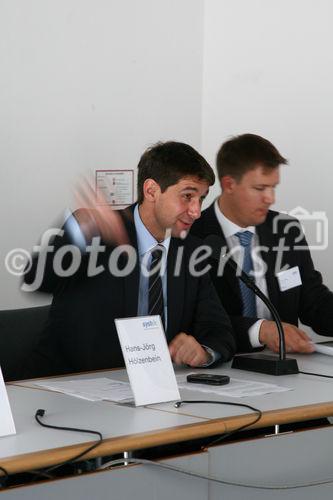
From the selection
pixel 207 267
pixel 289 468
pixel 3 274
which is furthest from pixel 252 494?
pixel 3 274

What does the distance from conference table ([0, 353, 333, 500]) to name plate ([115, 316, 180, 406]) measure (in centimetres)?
3

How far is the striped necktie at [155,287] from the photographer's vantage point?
3.24m

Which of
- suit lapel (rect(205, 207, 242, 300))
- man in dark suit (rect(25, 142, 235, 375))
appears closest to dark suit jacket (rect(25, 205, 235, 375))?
man in dark suit (rect(25, 142, 235, 375))

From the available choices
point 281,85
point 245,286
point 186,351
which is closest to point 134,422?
point 186,351

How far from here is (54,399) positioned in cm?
259

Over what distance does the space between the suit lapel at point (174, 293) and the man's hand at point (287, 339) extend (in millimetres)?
372

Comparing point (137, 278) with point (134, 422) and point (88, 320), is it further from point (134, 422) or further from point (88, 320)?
point (134, 422)

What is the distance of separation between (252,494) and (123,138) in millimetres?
2789

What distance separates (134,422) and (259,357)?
99 cm

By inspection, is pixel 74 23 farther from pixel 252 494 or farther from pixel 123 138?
pixel 252 494

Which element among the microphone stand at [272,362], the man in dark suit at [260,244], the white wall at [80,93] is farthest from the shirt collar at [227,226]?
the white wall at [80,93]

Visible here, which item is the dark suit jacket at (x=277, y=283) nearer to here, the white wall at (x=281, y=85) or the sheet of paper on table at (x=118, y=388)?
the sheet of paper on table at (x=118, y=388)

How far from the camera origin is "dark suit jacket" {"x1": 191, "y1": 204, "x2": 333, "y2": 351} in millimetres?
3775

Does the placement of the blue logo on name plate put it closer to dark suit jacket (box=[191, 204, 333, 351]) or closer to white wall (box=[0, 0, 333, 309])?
dark suit jacket (box=[191, 204, 333, 351])
